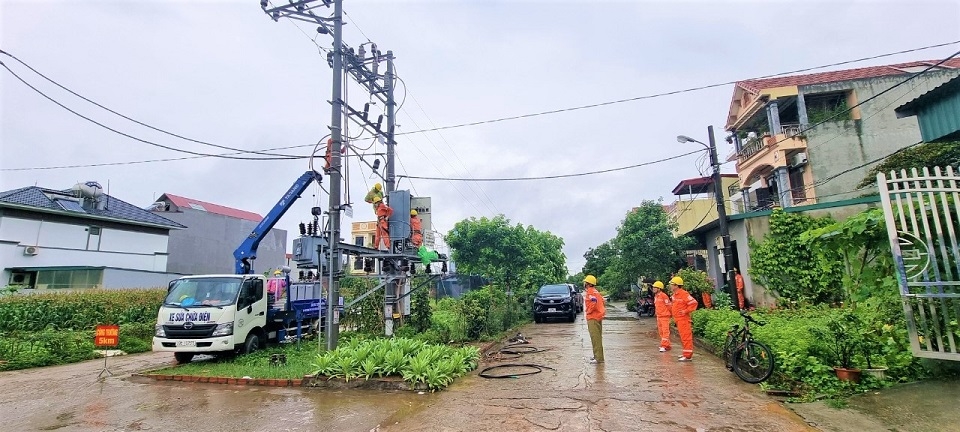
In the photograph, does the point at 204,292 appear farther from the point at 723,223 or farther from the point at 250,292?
the point at 723,223

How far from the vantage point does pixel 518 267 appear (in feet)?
66.9

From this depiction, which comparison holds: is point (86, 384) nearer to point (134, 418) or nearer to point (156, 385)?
point (156, 385)

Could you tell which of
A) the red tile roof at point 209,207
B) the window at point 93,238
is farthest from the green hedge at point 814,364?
the red tile roof at point 209,207

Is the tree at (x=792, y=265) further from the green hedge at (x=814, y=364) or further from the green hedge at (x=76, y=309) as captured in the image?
the green hedge at (x=76, y=309)

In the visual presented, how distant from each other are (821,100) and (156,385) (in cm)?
2725

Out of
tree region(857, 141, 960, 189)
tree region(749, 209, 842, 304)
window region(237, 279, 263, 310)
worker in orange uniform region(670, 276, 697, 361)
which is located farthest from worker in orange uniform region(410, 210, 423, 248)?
tree region(857, 141, 960, 189)

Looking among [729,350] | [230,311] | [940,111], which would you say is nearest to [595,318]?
[729,350]

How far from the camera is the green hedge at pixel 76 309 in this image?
46.3 feet

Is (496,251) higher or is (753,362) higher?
(496,251)

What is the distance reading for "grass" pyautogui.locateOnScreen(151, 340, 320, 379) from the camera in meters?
8.31

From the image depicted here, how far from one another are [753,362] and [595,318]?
2942 millimetres

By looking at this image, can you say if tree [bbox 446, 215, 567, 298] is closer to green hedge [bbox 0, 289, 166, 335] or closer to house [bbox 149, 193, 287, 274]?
green hedge [bbox 0, 289, 166, 335]

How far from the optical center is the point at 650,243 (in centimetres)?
2130

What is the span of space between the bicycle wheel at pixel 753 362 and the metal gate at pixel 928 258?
1.75 meters
